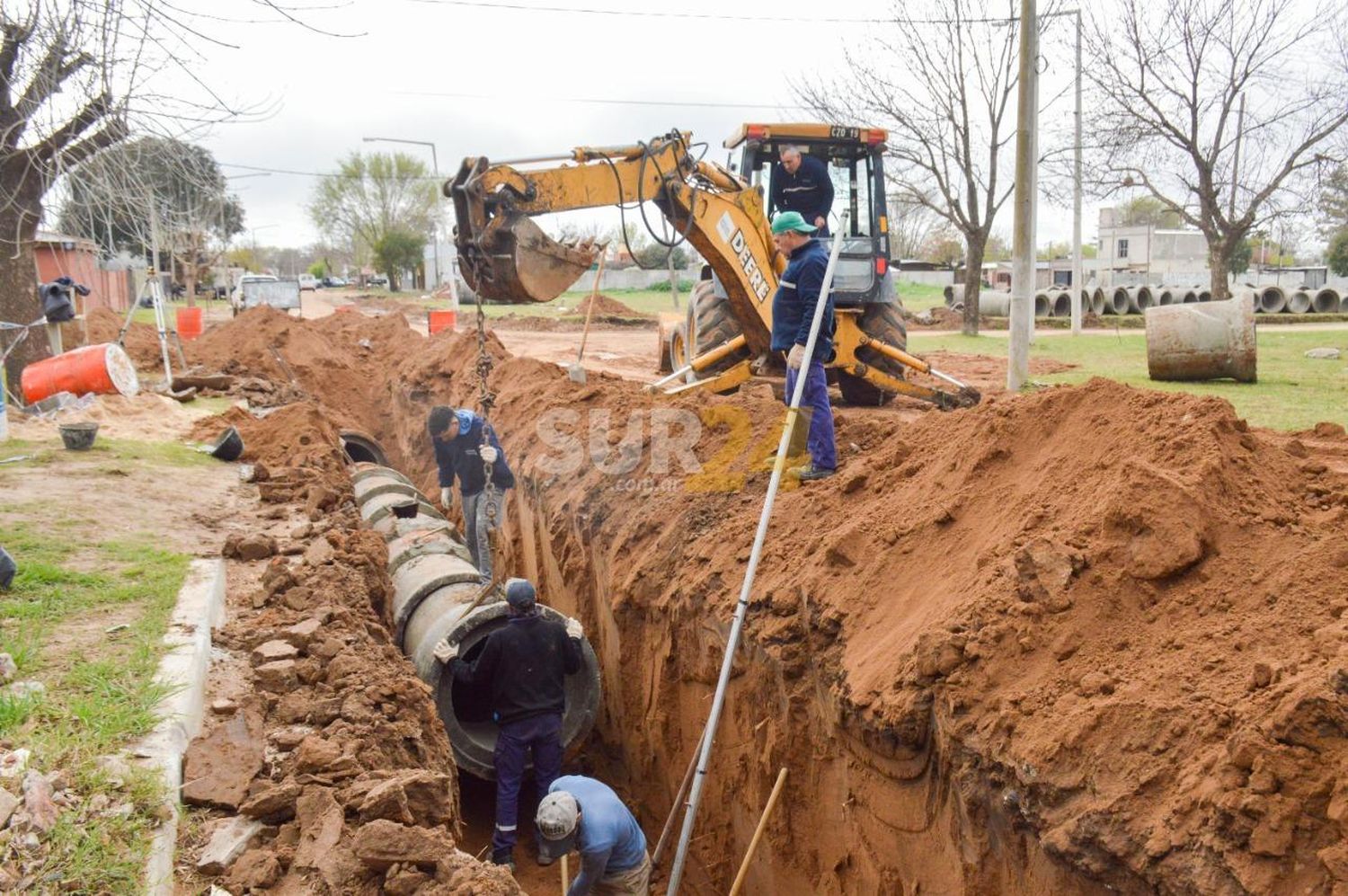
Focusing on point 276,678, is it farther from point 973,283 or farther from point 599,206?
point 973,283

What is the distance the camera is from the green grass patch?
3.41m

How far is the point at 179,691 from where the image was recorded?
4.61m

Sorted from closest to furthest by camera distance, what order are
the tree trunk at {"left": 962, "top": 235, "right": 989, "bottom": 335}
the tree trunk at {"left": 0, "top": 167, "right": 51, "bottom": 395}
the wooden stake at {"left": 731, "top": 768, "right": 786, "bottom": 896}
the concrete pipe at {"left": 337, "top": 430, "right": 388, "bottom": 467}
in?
the wooden stake at {"left": 731, "top": 768, "right": 786, "bottom": 896}
the tree trunk at {"left": 0, "top": 167, "right": 51, "bottom": 395}
the concrete pipe at {"left": 337, "top": 430, "right": 388, "bottom": 467}
the tree trunk at {"left": 962, "top": 235, "right": 989, "bottom": 335}

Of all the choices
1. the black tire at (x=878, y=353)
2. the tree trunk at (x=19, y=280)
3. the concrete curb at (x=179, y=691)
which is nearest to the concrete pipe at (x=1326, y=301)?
the black tire at (x=878, y=353)

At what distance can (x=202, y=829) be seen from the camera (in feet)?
12.6

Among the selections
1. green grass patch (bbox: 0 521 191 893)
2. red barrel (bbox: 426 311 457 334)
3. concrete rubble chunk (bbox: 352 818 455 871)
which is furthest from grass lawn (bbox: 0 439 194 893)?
red barrel (bbox: 426 311 457 334)

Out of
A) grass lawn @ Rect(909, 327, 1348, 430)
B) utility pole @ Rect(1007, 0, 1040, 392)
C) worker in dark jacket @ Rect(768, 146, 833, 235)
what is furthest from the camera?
utility pole @ Rect(1007, 0, 1040, 392)

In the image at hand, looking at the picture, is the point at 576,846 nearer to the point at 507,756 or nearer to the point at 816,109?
the point at 507,756

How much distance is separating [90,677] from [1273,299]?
33.1m

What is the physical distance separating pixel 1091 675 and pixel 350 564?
5.47 meters

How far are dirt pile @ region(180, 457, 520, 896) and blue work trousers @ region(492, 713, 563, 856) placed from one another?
983 mm

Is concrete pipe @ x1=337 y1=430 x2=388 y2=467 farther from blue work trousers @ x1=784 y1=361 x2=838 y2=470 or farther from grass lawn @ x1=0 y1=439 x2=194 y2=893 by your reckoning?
blue work trousers @ x1=784 y1=361 x2=838 y2=470

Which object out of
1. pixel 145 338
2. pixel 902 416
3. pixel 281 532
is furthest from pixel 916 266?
pixel 281 532

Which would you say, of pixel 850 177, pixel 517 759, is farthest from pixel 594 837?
pixel 850 177
